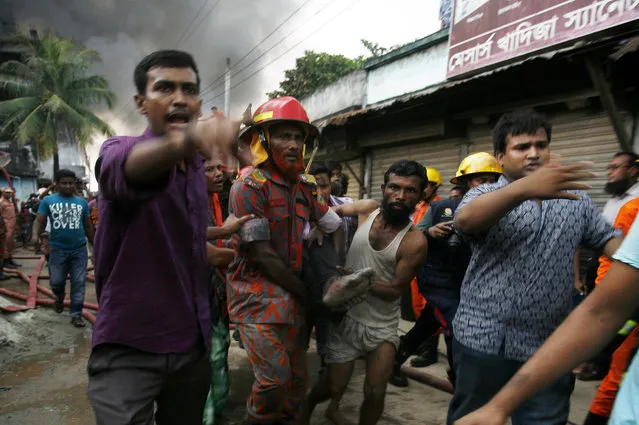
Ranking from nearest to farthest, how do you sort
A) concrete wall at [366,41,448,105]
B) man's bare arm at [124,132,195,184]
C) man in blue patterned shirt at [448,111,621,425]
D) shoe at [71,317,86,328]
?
man's bare arm at [124,132,195,184] → man in blue patterned shirt at [448,111,621,425] → shoe at [71,317,86,328] → concrete wall at [366,41,448,105]

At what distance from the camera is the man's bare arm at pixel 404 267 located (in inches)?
116

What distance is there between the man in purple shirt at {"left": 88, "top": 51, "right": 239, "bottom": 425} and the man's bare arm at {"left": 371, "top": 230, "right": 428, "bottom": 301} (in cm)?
146

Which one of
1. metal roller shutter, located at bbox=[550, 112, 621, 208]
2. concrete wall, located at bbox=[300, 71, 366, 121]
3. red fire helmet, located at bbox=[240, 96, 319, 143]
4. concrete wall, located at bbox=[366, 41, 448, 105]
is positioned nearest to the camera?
red fire helmet, located at bbox=[240, 96, 319, 143]

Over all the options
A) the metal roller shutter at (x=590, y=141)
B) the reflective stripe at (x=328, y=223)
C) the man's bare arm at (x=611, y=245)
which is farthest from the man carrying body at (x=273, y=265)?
the metal roller shutter at (x=590, y=141)

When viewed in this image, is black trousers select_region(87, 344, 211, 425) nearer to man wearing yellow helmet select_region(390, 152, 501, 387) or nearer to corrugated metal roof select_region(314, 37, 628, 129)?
man wearing yellow helmet select_region(390, 152, 501, 387)

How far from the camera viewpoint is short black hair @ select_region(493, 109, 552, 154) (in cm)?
208

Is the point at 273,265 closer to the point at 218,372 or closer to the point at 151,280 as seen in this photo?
the point at 151,280

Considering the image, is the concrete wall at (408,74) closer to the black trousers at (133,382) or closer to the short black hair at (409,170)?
the short black hair at (409,170)

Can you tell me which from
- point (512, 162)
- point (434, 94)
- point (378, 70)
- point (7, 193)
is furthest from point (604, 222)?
point (7, 193)

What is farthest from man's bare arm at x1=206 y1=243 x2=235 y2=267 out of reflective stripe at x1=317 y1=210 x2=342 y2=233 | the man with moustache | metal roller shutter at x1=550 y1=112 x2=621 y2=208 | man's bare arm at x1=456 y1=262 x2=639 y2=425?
metal roller shutter at x1=550 y1=112 x2=621 y2=208

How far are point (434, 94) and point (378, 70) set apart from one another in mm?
4944

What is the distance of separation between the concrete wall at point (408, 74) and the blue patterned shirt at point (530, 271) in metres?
7.32

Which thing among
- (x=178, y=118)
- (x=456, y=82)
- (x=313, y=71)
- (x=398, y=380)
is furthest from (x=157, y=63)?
(x=313, y=71)

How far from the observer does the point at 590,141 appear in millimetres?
5648
